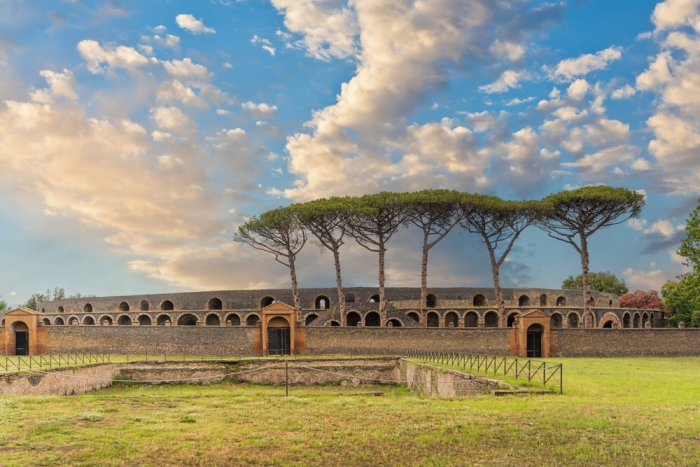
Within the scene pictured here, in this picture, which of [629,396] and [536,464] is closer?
[536,464]

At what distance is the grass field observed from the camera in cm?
895

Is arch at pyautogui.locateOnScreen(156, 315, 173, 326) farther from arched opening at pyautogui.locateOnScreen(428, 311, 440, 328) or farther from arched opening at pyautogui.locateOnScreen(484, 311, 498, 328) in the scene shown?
arched opening at pyautogui.locateOnScreen(484, 311, 498, 328)

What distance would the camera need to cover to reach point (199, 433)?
443 inches

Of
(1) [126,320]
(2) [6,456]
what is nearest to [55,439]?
(2) [6,456]

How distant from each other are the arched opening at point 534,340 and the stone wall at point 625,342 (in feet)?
2.44

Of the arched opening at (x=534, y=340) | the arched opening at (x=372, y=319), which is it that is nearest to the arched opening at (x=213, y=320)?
the arched opening at (x=372, y=319)

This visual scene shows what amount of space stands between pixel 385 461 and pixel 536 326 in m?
24.5

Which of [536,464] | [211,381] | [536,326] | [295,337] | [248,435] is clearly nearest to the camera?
[536,464]

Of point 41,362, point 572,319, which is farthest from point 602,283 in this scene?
point 41,362

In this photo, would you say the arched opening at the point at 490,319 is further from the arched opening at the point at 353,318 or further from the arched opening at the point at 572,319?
the arched opening at the point at 353,318

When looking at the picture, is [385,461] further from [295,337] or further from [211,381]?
[295,337]

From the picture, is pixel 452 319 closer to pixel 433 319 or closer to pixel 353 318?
pixel 433 319

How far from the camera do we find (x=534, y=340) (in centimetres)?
3097

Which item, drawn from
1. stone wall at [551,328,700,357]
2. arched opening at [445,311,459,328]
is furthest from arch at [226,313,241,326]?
stone wall at [551,328,700,357]
